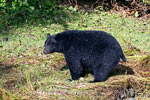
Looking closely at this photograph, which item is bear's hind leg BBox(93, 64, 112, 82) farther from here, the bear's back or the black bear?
the bear's back

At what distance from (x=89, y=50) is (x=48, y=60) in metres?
1.63

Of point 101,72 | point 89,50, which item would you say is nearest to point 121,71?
point 101,72

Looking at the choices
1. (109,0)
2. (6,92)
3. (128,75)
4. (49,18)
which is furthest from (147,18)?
(6,92)

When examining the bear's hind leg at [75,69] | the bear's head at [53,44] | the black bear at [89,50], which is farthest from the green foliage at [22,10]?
the bear's hind leg at [75,69]

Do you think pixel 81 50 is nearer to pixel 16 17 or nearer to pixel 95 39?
pixel 95 39

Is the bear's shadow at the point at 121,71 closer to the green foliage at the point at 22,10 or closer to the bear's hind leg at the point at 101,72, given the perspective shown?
the bear's hind leg at the point at 101,72

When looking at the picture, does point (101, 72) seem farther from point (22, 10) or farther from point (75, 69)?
point (22, 10)

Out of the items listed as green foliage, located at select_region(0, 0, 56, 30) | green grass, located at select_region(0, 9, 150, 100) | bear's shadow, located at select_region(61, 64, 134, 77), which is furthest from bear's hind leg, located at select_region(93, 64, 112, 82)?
green foliage, located at select_region(0, 0, 56, 30)

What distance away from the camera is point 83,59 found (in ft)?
18.9

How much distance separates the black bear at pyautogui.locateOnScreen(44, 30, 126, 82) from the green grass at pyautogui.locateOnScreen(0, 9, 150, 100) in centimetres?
28

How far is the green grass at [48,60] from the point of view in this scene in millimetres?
5305

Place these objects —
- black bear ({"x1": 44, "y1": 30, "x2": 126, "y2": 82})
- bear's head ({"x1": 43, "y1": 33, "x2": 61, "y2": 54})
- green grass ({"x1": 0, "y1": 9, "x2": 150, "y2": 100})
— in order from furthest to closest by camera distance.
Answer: bear's head ({"x1": 43, "y1": 33, "x2": 61, "y2": 54}) < black bear ({"x1": 44, "y1": 30, "x2": 126, "y2": 82}) < green grass ({"x1": 0, "y1": 9, "x2": 150, "y2": 100})

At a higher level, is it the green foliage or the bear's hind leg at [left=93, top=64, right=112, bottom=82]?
the green foliage

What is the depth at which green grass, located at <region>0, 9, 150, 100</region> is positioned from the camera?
530 centimetres
